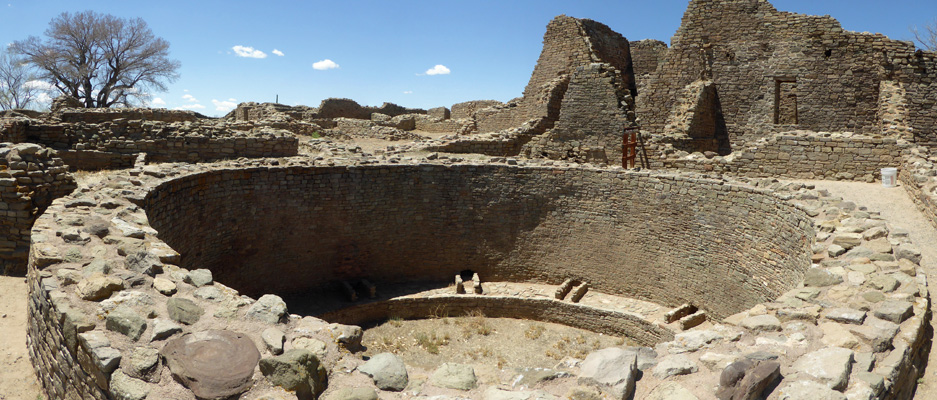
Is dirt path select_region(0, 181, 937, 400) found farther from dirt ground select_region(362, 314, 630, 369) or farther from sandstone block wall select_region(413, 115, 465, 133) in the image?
sandstone block wall select_region(413, 115, 465, 133)

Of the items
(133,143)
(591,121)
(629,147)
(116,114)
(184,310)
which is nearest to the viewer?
(184,310)

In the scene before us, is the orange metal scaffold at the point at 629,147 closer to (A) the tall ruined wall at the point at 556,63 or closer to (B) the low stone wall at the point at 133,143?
(A) the tall ruined wall at the point at 556,63

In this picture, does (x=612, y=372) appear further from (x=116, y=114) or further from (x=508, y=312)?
(x=116, y=114)

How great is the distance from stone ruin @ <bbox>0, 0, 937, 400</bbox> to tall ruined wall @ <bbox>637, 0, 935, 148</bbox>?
61 mm

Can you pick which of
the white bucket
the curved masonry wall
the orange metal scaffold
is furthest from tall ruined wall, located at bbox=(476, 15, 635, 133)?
the white bucket

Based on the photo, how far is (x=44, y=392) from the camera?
5539 mm

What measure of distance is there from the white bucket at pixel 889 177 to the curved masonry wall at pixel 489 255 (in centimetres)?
383

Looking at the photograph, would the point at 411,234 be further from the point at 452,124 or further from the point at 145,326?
the point at 452,124

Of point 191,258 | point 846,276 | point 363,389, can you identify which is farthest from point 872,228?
point 191,258

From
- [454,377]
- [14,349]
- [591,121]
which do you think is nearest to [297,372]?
[454,377]

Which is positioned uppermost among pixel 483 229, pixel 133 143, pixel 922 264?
pixel 133 143

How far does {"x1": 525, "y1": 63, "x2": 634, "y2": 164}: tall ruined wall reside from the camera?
17.1 metres

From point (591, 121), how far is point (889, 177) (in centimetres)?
734

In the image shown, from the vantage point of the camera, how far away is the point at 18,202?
8516mm
